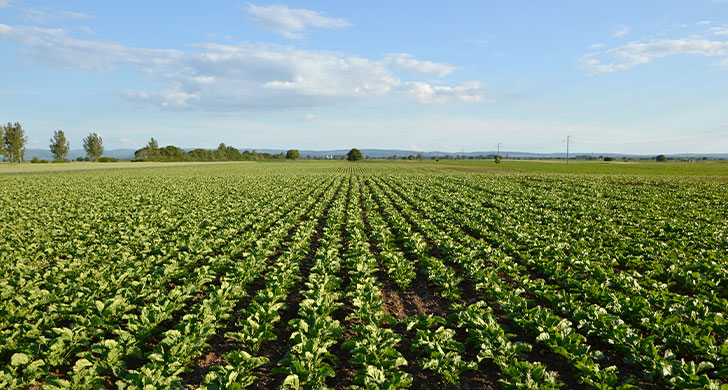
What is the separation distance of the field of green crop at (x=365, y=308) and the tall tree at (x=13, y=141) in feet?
453

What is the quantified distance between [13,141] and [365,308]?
15809 cm

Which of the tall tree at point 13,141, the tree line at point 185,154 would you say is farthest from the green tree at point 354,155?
the tall tree at point 13,141

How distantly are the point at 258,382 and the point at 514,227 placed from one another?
526 inches

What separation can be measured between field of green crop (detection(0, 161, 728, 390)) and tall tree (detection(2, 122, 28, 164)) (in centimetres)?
13807

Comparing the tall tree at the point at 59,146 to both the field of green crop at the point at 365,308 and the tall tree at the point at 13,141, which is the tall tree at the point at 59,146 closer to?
the tall tree at the point at 13,141

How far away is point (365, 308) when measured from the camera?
23.1 ft

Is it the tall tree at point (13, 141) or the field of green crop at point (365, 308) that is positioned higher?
the tall tree at point (13, 141)

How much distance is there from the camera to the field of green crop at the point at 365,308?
5.25 m

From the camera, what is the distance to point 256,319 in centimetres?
647

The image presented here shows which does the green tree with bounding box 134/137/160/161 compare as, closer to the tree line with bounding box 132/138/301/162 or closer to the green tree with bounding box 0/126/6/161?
the tree line with bounding box 132/138/301/162

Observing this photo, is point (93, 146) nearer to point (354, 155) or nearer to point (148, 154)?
point (148, 154)

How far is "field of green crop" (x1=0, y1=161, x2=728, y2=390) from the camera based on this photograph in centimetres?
525

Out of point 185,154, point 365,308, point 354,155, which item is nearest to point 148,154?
point 185,154

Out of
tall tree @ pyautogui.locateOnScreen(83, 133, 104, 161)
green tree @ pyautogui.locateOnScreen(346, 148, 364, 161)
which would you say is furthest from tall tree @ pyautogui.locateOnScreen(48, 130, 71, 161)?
green tree @ pyautogui.locateOnScreen(346, 148, 364, 161)
